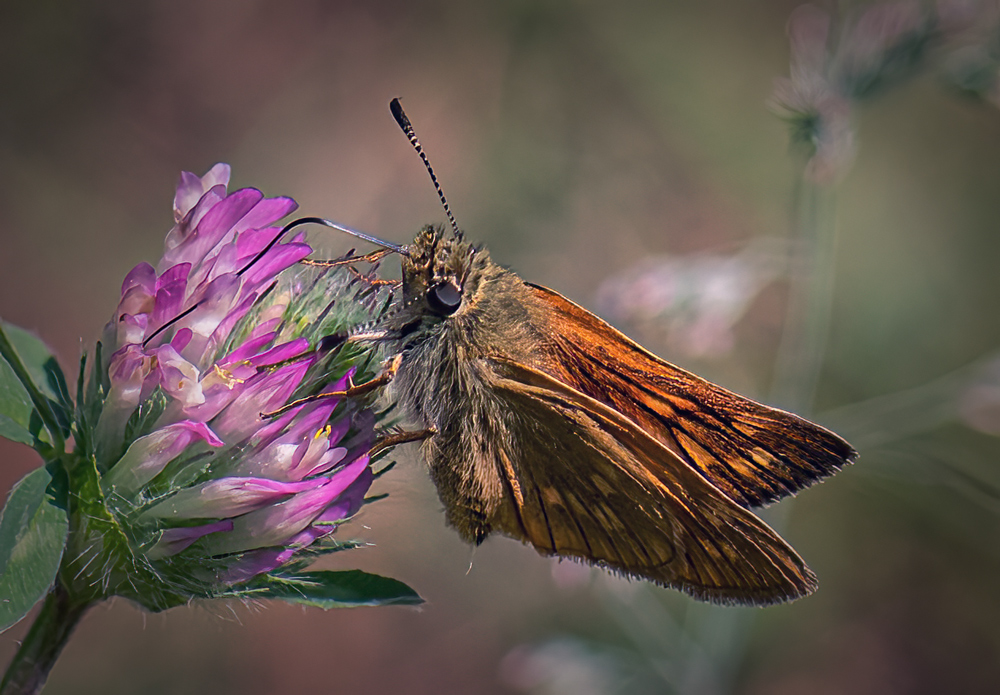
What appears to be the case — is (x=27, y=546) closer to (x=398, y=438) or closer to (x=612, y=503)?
(x=398, y=438)

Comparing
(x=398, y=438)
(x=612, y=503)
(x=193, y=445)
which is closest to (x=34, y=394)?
(x=193, y=445)

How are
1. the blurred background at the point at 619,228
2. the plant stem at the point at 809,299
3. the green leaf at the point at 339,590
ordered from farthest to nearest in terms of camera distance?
the blurred background at the point at 619,228 → the plant stem at the point at 809,299 → the green leaf at the point at 339,590

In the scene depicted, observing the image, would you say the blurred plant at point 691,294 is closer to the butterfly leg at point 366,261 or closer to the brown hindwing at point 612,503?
the brown hindwing at point 612,503

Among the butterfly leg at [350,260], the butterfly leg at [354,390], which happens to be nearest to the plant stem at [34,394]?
the butterfly leg at [354,390]

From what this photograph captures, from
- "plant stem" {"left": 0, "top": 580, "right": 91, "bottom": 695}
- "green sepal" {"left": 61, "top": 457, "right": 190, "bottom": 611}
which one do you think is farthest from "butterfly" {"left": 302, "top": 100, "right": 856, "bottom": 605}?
"plant stem" {"left": 0, "top": 580, "right": 91, "bottom": 695}

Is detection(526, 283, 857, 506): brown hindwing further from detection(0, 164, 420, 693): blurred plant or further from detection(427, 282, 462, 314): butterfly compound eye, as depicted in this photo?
detection(0, 164, 420, 693): blurred plant

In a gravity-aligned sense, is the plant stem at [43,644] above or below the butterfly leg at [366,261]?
below
